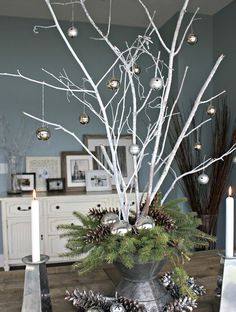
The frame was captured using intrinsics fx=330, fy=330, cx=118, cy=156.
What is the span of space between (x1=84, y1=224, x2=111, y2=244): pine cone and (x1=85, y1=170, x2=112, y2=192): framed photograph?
2526 millimetres

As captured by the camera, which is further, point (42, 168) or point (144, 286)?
point (42, 168)

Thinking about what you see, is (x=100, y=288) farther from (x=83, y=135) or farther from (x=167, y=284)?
(x=83, y=135)

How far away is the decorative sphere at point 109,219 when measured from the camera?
2.98 feet

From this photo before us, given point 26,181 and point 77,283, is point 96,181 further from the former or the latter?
point 77,283

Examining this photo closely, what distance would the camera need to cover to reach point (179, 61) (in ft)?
10.9

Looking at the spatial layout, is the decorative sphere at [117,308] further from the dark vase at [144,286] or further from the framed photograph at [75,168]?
the framed photograph at [75,168]

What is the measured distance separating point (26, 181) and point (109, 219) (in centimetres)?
261

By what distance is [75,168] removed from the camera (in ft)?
11.4

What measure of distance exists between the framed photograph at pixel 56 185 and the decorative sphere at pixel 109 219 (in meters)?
2.56

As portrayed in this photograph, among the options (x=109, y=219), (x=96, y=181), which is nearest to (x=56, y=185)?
(x=96, y=181)

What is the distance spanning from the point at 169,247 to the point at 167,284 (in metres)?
0.23

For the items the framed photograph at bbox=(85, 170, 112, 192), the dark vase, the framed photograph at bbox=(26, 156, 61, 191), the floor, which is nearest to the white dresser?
the framed photograph at bbox=(85, 170, 112, 192)

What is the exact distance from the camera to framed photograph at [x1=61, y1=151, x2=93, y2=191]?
11.3ft

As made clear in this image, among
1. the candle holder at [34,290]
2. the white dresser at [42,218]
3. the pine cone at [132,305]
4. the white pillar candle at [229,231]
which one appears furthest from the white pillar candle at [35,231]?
the white dresser at [42,218]
